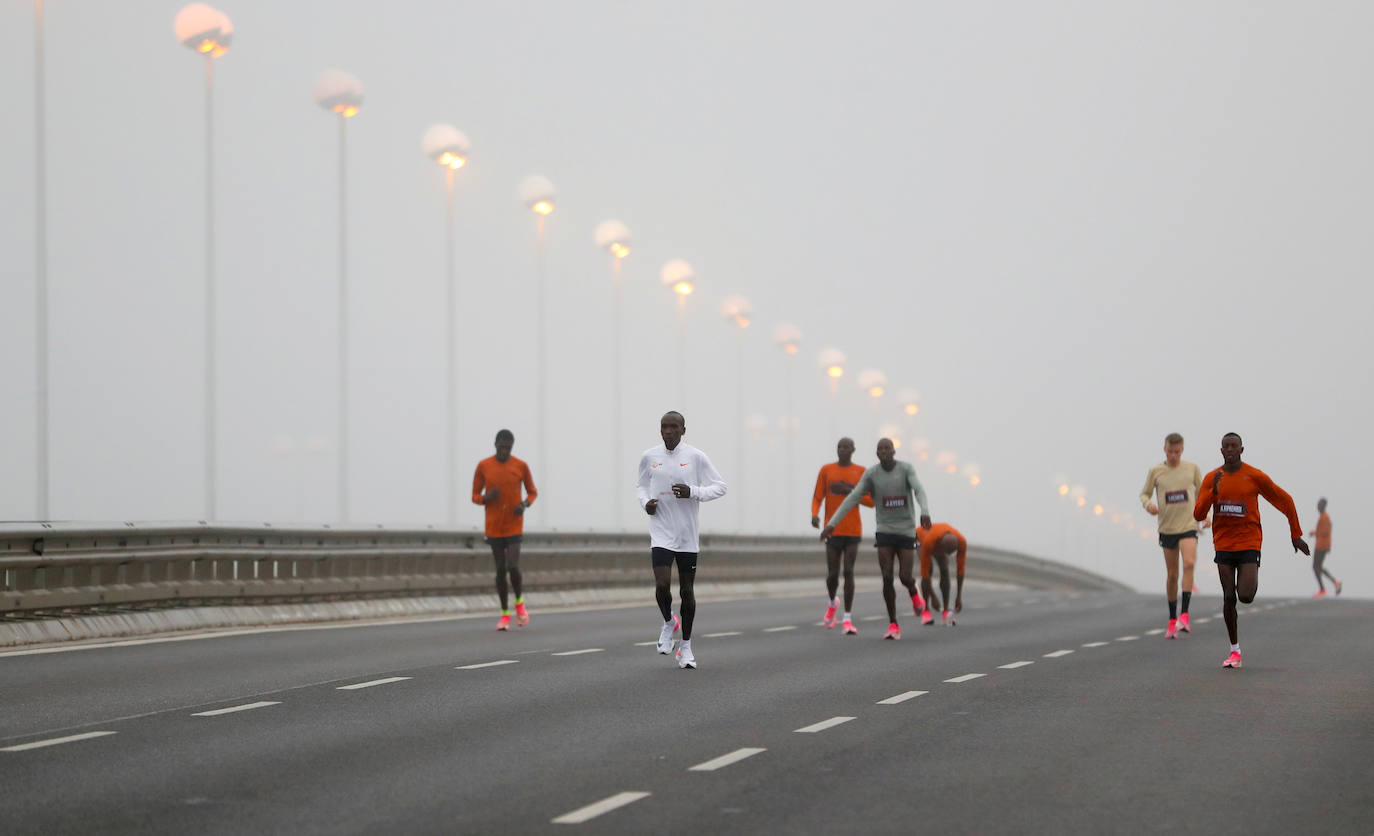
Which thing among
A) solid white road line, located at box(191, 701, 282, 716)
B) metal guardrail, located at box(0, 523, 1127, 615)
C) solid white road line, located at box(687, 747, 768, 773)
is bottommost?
solid white road line, located at box(687, 747, 768, 773)

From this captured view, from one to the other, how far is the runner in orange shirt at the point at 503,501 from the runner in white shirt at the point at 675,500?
535cm

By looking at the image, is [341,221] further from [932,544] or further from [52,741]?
[52,741]

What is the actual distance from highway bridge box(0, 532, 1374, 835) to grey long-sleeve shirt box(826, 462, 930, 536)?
4.59ft

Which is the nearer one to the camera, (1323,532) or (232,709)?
(232,709)

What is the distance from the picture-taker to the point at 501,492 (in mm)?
21219

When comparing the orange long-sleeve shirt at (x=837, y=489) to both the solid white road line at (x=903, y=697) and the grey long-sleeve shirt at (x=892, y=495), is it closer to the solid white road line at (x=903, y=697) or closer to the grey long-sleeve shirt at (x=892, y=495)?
the grey long-sleeve shirt at (x=892, y=495)

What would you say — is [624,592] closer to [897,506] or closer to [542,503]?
[897,506]

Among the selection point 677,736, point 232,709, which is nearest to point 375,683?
point 232,709

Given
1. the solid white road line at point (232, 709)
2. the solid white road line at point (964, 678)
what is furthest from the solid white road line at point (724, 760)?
the solid white road line at point (964, 678)

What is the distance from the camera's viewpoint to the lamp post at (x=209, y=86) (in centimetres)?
3109

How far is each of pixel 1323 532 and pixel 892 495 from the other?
2541 cm

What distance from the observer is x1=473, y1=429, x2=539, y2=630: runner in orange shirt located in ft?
69.5

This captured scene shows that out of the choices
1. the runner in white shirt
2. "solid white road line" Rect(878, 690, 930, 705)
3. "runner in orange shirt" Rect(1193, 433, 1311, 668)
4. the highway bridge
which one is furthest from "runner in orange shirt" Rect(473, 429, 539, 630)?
"solid white road line" Rect(878, 690, 930, 705)

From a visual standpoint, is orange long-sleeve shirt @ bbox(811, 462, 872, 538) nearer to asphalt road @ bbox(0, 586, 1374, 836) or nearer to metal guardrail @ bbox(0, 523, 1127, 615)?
asphalt road @ bbox(0, 586, 1374, 836)
